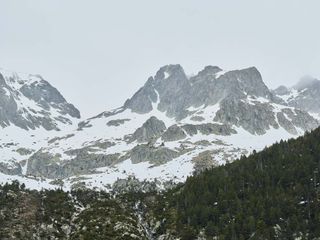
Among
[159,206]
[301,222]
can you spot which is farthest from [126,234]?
[301,222]

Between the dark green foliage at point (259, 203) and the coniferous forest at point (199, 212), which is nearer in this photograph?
the dark green foliage at point (259, 203)

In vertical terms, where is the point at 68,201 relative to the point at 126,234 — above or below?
above

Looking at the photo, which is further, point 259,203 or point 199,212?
point 199,212

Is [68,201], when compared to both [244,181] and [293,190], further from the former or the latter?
[293,190]

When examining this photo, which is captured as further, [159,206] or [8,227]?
[159,206]

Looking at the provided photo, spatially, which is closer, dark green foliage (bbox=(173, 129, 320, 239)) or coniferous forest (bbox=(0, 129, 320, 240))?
dark green foliage (bbox=(173, 129, 320, 239))

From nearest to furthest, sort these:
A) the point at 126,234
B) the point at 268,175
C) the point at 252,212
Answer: the point at 126,234
the point at 252,212
the point at 268,175

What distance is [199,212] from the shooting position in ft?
550

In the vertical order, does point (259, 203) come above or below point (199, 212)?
below

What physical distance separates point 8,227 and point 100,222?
82.6ft

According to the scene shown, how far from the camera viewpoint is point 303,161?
196m

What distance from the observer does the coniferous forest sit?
15025 cm

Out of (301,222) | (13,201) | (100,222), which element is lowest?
(301,222)

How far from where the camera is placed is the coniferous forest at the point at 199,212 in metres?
150
